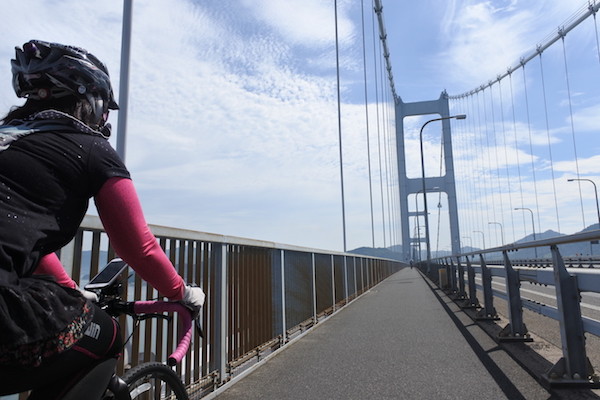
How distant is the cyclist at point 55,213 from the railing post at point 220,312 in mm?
2113

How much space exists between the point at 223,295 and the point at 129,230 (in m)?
2.37

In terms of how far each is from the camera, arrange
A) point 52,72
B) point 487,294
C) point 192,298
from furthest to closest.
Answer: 1. point 487,294
2. point 192,298
3. point 52,72

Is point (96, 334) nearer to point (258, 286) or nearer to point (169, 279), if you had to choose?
point (169, 279)

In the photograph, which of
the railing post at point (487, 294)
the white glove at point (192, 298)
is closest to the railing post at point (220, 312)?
the white glove at point (192, 298)

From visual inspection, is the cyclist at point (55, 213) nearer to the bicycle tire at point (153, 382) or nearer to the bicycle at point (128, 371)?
the bicycle at point (128, 371)

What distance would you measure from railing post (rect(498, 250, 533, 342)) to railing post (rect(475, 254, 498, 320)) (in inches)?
53.0

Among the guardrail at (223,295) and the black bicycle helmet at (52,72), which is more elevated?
the black bicycle helmet at (52,72)

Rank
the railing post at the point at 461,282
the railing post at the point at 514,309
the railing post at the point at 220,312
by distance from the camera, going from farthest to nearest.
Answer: the railing post at the point at 461,282
the railing post at the point at 514,309
the railing post at the point at 220,312

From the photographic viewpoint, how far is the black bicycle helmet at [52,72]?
4.01 ft

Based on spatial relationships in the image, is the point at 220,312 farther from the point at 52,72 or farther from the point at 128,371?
the point at 52,72

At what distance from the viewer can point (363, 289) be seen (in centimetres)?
1335

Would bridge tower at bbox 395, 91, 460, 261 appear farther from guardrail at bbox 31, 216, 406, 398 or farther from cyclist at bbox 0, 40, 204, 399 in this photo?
cyclist at bbox 0, 40, 204, 399

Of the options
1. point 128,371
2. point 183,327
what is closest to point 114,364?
point 183,327

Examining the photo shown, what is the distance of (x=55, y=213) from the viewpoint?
3.63ft
